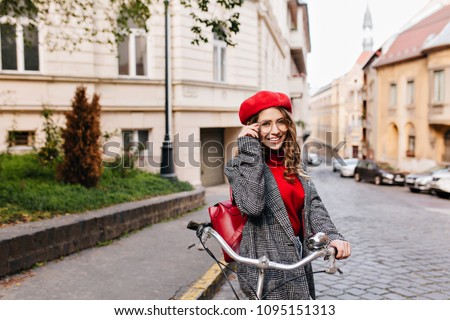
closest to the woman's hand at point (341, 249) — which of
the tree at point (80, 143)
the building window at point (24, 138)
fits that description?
the tree at point (80, 143)

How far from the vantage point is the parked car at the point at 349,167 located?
30466mm

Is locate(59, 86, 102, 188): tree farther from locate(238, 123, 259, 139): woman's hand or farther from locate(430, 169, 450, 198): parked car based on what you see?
locate(430, 169, 450, 198): parked car

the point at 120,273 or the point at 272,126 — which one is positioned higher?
the point at 272,126

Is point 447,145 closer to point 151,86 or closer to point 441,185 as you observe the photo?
point 441,185

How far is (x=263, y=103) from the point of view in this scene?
2.52 meters

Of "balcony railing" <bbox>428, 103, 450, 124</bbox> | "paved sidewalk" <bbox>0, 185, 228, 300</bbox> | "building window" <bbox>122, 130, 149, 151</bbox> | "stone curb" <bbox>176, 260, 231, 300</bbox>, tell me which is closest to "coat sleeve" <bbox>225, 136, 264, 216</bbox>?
"stone curb" <bbox>176, 260, 231, 300</bbox>

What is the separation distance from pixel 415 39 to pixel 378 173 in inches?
326

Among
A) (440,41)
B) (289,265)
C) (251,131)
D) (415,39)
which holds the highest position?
(415,39)

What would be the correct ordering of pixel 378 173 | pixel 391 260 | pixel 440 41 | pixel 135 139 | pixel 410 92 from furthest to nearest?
pixel 410 92 → pixel 378 173 → pixel 440 41 → pixel 135 139 → pixel 391 260

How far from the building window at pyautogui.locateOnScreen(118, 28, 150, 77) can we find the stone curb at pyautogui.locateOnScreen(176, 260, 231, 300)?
33.9ft

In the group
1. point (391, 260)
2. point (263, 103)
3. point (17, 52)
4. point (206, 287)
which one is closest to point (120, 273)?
point (206, 287)

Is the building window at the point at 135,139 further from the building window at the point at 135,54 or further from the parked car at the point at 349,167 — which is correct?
the parked car at the point at 349,167
